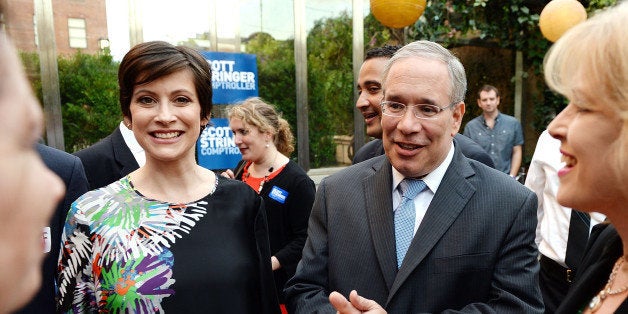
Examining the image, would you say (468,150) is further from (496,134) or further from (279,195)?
(496,134)

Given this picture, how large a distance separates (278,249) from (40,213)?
2600 millimetres

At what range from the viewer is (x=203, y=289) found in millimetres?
1644

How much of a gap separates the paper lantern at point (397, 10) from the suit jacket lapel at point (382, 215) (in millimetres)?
2991

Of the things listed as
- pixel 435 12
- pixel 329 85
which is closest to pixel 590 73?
pixel 329 85

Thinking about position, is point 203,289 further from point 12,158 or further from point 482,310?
point 12,158

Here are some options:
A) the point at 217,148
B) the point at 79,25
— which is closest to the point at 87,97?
the point at 79,25

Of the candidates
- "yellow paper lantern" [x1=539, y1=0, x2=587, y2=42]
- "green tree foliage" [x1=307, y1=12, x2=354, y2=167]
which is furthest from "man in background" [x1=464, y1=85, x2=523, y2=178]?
"green tree foliage" [x1=307, y1=12, x2=354, y2=167]

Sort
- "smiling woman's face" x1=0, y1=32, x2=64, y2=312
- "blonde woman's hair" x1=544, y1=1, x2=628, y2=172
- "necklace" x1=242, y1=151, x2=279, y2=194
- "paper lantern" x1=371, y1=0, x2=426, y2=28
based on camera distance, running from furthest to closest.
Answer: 1. "paper lantern" x1=371, y1=0, x2=426, y2=28
2. "necklace" x1=242, y1=151, x2=279, y2=194
3. "blonde woman's hair" x1=544, y1=1, x2=628, y2=172
4. "smiling woman's face" x1=0, y1=32, x2=64, y2=312

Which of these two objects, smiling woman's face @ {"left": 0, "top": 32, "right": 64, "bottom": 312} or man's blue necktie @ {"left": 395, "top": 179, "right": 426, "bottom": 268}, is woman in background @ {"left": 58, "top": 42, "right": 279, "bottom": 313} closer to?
man's blue necktie @ {"left": 395, "top": 179, "right": 426, "bottom": 268}

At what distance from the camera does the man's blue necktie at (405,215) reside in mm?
1647

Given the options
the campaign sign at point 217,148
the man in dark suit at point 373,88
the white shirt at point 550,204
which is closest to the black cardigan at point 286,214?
the man in dark suit at point 373,88

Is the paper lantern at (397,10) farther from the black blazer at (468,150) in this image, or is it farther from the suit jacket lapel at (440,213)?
the suit jacket lapel at (440,213)

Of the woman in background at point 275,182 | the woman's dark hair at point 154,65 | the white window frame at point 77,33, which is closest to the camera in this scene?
the woman's dark hair at point 154,65

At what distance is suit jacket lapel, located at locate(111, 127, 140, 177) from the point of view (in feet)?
8.84
